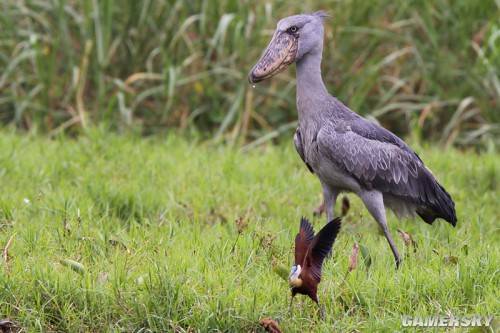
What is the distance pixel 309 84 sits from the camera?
521 centimetres

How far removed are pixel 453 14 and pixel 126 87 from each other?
2975mm

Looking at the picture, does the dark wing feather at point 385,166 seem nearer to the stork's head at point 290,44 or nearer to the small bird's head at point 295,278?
the stork's head at point 290,44

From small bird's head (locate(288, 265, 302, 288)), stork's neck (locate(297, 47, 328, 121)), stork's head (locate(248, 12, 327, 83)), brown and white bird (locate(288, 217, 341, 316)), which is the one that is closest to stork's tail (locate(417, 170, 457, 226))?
stork's neck (locate(297, 47, 328, 121))

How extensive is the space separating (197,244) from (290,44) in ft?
4.00

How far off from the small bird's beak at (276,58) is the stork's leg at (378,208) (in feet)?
2.71

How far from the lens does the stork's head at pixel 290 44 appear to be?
5117 mm

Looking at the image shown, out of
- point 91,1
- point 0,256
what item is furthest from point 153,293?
point 91,1

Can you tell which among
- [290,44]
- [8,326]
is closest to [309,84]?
[290,44]

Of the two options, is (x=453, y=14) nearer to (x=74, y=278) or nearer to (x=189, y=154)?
(x=189, y=154)

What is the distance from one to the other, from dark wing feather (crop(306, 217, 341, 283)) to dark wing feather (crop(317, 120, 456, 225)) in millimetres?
966

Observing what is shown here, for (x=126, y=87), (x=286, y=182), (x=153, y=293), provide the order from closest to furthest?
(x=153, y=293), (x=286, y=182), (x=126, y=87)

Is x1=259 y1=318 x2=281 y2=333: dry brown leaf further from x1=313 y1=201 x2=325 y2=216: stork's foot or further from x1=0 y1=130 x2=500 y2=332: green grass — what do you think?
x1=313 y1=201 x2=325 y2=216: stork's foot

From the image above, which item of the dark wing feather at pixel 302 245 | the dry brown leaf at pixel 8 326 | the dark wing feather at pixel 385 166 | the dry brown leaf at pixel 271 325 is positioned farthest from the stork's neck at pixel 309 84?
the dry brown leaf at pixel 8 326

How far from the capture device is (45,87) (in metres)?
8.10
